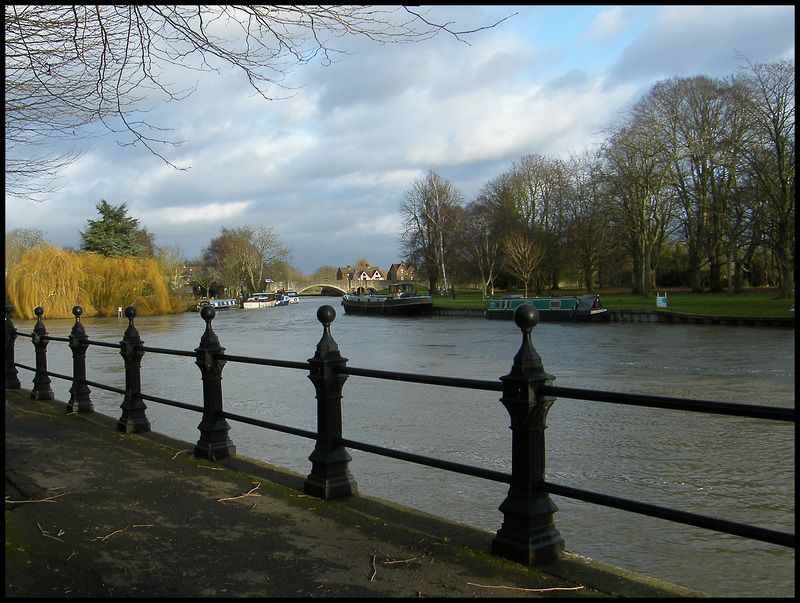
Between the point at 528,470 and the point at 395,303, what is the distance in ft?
179

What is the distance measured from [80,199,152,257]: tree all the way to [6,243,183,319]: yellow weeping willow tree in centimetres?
749

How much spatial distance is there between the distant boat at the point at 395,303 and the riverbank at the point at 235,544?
166ft

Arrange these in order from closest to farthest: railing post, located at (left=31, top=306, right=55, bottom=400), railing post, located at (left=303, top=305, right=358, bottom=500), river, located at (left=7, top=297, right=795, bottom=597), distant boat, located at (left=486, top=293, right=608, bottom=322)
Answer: railing post, located at (left=303, top=305, right=358, bottom=500) → river, located at (left=7, top=297, right=795, bottom=597) → railing post, located at (left=31, top=306, right=55, bottom=400) → distant boat, located at (left=486, top=293, right=608, bottom=322)

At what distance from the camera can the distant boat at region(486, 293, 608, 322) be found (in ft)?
134

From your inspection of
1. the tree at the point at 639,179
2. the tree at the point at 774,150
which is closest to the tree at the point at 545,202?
the tree at the point at 639,179

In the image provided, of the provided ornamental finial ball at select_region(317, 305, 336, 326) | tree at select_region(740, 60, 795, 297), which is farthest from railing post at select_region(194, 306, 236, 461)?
tree at select_region(740, 60, 795, 297)

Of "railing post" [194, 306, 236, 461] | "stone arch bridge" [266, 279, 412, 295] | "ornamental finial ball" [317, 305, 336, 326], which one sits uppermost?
"stone arch bridge" [266, 279, 412, 295]

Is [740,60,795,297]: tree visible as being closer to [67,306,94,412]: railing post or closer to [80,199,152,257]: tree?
[67,306,94,412]: railing post

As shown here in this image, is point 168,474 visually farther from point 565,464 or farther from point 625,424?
point 625,424

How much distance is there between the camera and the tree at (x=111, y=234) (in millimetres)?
63312

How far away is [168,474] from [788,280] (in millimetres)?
40131

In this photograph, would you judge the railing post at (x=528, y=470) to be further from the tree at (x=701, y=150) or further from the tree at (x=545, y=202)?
the tree at (x=545, y=202)

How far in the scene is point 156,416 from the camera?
39.4 ft

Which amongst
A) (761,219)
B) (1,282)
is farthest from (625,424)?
A: (761,219)
